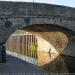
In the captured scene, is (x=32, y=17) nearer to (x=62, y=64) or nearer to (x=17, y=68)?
(x=17, y=68)

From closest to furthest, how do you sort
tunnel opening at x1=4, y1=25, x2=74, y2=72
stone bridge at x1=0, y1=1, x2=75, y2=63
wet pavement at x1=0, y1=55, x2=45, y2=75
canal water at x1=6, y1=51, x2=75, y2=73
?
1. stone bridge at x1=0, y1=1, x2=75, y2=63
2. wet pavement at x1=0, y1=55, x2=45, y2=75
3. canal water at x1=6, y1=51, x2=75, y2=73
4. tunnel opening at x1=4, y1=25, x2=74, y2=72

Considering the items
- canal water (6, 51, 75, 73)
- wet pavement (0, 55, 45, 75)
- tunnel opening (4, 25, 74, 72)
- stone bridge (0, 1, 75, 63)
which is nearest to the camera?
stone bridge (0, 1, 75, 63)

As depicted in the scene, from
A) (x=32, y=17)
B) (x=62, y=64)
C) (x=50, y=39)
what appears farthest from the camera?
(x=50, y=39)

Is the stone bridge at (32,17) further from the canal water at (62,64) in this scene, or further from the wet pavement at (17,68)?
the canal water at (62,64)

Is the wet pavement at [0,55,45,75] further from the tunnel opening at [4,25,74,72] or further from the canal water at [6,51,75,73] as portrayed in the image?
the tunnel opening at [4,25,74,72]

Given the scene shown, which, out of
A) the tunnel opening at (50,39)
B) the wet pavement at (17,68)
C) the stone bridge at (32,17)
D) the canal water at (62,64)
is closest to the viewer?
the stone bridge at (32,17)

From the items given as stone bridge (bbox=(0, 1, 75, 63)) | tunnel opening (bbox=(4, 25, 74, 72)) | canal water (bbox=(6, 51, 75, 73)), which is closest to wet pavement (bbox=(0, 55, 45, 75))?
canal water (bbox=(6, 51, 75, 73))

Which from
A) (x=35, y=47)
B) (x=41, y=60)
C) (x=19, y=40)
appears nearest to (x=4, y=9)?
(x=41, y=60)

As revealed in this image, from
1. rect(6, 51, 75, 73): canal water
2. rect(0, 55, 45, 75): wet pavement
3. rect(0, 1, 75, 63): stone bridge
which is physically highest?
rect(0, 1, 75, 63): stone bridge

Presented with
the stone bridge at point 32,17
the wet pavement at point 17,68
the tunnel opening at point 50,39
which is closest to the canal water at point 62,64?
the tunnel opening at point 50,39

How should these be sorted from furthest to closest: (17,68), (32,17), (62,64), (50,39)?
(50,39)
(62,64)
(17,68)
(32,17)

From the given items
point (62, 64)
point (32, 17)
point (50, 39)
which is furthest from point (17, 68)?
point (50, 39)

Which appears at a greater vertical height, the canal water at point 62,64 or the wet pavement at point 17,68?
the wet pavement at point 17,68

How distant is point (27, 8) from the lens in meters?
22.3
